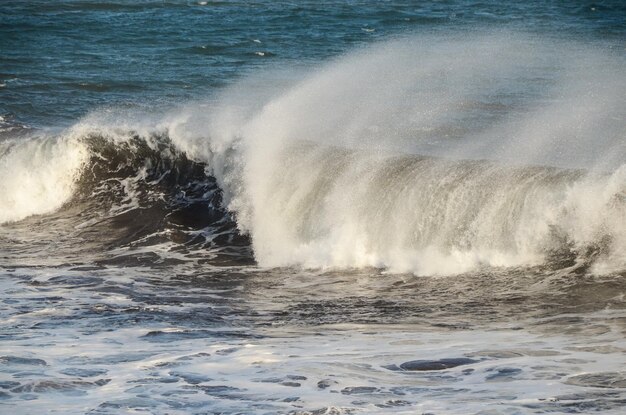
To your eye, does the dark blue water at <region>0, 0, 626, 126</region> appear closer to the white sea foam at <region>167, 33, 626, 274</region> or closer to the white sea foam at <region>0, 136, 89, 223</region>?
the white sea foam at <region>0, 136, 89, 223</region>

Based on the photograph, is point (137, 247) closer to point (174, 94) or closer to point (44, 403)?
point (44, 403)

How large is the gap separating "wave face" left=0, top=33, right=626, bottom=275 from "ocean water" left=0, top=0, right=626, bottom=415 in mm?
41

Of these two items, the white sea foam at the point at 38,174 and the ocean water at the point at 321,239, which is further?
the white sea foam at the point at 38,174

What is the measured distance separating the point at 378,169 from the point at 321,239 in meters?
1.45

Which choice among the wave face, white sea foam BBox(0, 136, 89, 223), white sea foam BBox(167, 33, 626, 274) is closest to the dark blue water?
white sea foam BBox(0, 136, 89, 223)

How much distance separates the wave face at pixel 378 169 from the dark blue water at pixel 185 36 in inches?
124

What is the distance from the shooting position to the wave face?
12477 mm

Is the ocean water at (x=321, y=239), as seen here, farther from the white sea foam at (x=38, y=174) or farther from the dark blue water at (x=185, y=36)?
the dark blue water at (x=185, y=36)

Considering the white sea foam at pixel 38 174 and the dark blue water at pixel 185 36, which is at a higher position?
the dark blue water at pixel 185 36

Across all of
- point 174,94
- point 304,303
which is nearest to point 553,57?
point 174,94

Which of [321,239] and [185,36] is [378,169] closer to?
[321,239]

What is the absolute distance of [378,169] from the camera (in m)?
14.4

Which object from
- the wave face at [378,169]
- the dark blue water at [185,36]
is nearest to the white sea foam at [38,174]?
the wave face at [378,169]

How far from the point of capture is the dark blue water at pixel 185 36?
24.4m
